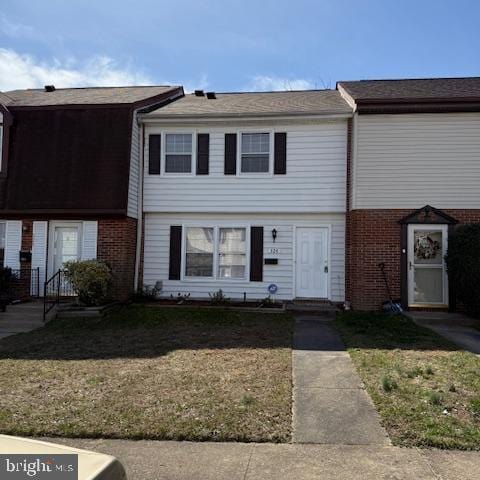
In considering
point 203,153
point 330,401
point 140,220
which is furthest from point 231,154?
point 330,401

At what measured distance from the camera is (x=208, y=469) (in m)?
3.84

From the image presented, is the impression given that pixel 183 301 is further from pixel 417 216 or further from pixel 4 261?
pixel 417 216

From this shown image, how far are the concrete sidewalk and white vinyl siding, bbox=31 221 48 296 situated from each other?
9.04m

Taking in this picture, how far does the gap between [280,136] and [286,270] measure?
12.2 ft

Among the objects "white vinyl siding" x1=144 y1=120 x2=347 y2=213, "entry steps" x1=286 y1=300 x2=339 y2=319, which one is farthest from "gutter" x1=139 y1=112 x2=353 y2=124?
"entry steps" x1=286 y1=300 x2=339 y2=319

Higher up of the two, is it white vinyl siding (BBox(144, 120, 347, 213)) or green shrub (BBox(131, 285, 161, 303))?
white vinyl siding (BBox(144, 120, 347, 213))

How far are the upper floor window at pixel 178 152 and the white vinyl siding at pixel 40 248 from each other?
12.4ft

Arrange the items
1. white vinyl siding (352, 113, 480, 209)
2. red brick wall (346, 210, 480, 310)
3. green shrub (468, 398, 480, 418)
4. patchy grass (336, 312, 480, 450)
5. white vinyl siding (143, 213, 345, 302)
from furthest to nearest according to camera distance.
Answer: white vinyl siding (143, 213, 345, 302) → red brick wall (346, 210, 480, 310) → white vinyl siding (352, 113, 480, 209) → green shrub (468, 398, 480, 418) → patchy grass (336, 312, 480, 450)

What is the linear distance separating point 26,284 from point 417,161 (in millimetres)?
10823

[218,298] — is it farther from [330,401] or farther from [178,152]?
[330,401]

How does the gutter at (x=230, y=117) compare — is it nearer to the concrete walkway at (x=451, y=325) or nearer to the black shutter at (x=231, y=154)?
the black shutter at (x=231, y=154)

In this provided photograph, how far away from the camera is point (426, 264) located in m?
11.7

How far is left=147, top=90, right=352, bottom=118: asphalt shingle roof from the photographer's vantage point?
12.7 m

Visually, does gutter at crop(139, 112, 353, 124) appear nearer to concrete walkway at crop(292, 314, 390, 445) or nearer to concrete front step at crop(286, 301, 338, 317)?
concrete front step at crop(286, 301, 338, 317)
